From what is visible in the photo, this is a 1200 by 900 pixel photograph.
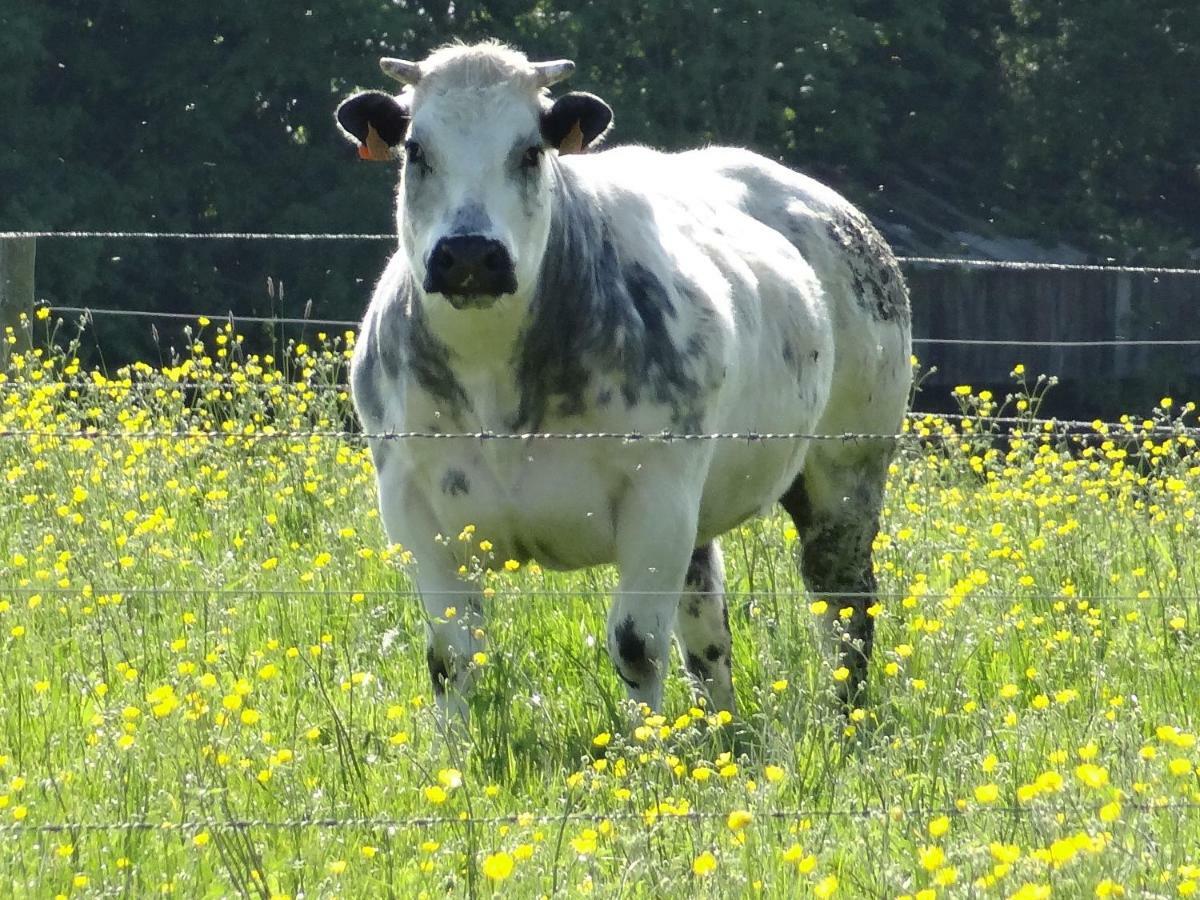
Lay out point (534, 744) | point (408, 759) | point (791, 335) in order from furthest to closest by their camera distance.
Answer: point (791, 335)
point (534, 744)
point (408, 759)

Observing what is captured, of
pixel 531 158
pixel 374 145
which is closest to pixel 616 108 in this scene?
pixel 374 145

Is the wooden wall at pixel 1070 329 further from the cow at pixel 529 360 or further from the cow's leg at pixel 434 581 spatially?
the cow's leg at pixel 434 581

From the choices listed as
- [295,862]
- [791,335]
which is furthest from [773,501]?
[295,862]

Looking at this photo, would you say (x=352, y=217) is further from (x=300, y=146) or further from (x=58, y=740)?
(x=58, y=740)

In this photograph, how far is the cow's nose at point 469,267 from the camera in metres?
5.34

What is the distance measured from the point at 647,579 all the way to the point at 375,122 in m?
1.48

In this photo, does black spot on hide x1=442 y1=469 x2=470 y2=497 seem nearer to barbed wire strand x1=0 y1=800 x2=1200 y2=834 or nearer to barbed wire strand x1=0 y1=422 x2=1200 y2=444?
barbed wire strand x1=0 y1=422 x2=1200 y2=444

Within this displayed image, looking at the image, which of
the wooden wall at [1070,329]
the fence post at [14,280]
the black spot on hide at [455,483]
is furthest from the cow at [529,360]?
the wooden wall at [1070,329]

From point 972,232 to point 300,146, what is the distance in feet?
39.2

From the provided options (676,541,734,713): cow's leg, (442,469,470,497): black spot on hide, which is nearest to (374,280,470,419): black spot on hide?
(442,469,470,497): black spot on hide

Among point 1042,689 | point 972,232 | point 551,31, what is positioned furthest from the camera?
point 972,232

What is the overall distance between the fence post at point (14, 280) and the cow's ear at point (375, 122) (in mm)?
5248

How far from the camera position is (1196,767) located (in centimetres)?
448

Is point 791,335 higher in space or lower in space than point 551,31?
lower
